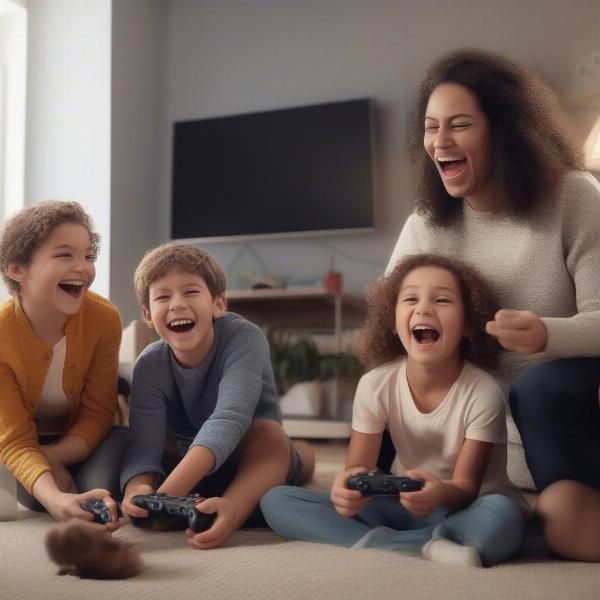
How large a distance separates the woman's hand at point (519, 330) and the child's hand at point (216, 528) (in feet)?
1.33

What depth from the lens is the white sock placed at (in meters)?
0.88

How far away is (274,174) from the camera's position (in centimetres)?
347

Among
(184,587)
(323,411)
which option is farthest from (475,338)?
(323,411)

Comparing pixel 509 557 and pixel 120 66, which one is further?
pixel 120 66

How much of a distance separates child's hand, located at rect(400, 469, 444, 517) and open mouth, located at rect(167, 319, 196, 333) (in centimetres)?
45

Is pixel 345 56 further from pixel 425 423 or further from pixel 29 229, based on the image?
pixel 425 423

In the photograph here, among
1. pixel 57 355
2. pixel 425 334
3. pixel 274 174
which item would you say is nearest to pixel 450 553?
pixel 425 334

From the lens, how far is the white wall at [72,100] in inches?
131

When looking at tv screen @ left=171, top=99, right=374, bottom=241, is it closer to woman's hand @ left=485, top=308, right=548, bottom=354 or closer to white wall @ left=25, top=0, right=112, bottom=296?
white wall @ left=25, top=0, right=112, bottom=296

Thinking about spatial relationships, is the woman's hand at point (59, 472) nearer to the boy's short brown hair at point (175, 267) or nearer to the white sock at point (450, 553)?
the boy's short brown hair at point (175, 267)

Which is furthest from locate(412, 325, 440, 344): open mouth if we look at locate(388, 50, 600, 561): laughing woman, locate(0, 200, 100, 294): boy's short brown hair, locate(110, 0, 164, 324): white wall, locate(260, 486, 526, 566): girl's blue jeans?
locate(110, 0, 164, 324): white wall

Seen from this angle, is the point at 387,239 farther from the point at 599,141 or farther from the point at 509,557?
the point at 509,557

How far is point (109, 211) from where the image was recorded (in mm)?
3332

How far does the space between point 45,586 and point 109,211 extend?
2.69m
